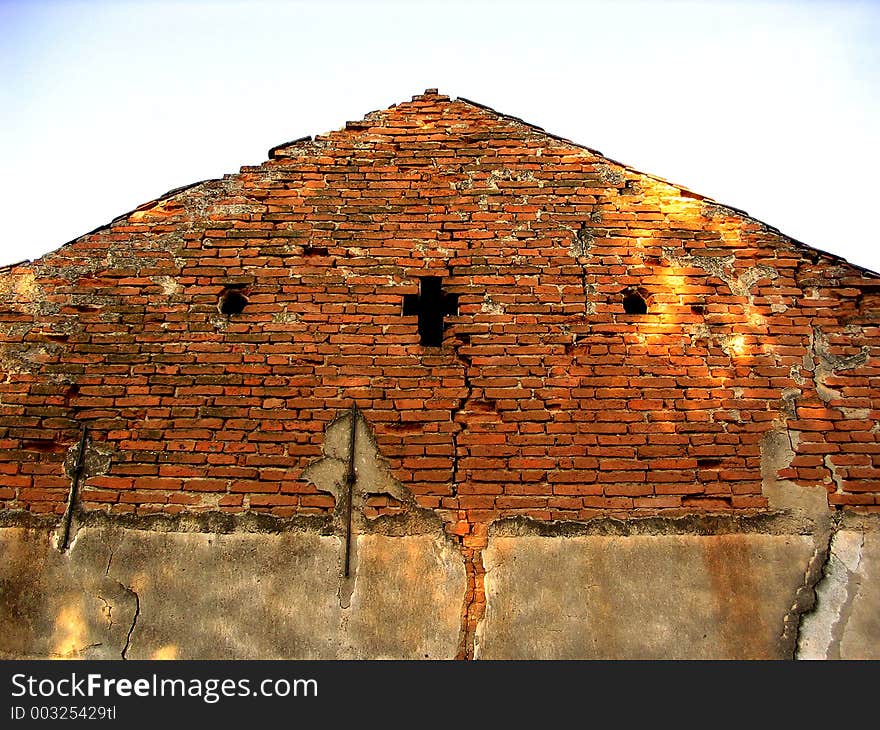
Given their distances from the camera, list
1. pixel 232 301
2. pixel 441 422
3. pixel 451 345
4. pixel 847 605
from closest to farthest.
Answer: pixel 847 605 < pixel 441 422 < pixel 451 345 < pixel 232 301

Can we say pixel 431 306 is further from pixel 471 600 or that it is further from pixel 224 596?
pixel 224 596

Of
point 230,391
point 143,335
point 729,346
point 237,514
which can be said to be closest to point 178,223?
point 143,335

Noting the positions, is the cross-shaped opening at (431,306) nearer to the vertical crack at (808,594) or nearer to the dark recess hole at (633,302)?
the dark recess hole at (633,302)

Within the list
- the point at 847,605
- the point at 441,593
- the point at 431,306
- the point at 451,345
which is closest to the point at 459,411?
the point at 451,345

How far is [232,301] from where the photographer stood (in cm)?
529

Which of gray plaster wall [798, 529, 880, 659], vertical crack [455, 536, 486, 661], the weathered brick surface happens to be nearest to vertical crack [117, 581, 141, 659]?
the weathered brick surface

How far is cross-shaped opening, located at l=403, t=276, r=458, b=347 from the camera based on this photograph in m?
5.21

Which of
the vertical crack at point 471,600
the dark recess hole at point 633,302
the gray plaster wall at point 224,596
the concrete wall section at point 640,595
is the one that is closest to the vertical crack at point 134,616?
the gray plaster wall at point 224,596

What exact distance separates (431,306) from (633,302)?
1378 mm

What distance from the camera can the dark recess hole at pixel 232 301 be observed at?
5.26 meters

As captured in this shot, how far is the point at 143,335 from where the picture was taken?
5125 millimetres

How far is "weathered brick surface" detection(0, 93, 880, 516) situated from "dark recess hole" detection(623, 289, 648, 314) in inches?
2.6

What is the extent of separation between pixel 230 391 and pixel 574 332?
89.3 inches

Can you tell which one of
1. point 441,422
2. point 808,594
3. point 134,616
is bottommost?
point 134,616
